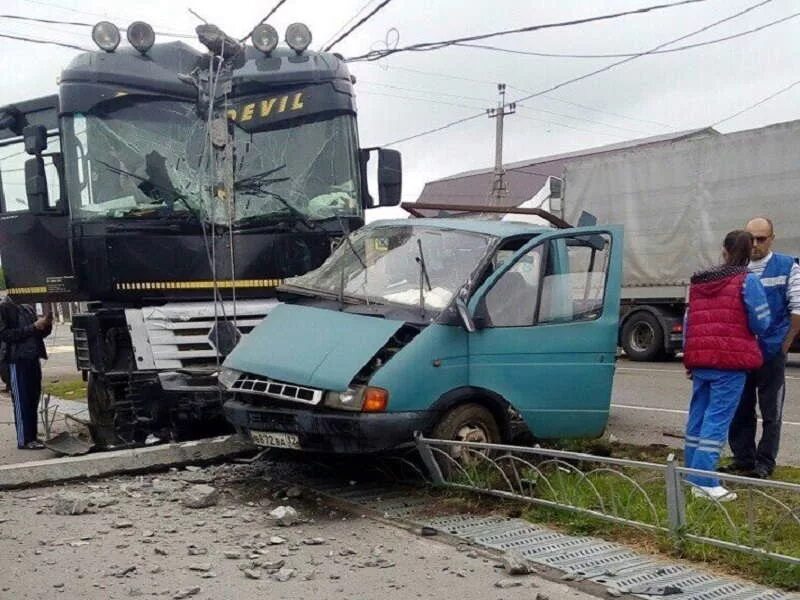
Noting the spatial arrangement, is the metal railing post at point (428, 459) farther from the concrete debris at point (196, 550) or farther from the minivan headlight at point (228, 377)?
the concrete debris at point (196, 550)

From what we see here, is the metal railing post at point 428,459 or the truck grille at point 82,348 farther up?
the truck grille at point 82,348

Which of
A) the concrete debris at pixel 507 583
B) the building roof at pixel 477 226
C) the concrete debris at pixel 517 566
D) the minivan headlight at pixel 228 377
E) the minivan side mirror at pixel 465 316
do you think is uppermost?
the building roof at pixel 477 226

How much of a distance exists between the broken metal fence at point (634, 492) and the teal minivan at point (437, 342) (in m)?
0.24

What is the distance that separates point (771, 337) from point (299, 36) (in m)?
4.87

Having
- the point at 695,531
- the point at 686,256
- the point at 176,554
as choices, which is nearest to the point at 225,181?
the point at 176,554

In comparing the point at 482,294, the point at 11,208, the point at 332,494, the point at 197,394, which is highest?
the point at 11,208

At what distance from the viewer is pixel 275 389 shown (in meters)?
5.40

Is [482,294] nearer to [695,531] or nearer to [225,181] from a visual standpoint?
[695,531]

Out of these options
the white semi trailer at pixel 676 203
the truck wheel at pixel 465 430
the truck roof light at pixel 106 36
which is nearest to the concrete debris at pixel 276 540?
the truck wheel at pixel 465 430

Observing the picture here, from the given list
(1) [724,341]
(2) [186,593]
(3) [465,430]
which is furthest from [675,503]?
(2) [186,593]

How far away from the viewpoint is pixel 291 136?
25.1 ft

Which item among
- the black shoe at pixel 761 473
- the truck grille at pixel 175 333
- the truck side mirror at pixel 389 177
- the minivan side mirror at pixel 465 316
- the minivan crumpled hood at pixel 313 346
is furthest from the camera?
the truck side mirror at pixel 389 177

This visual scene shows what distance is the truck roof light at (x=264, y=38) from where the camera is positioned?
7.73m

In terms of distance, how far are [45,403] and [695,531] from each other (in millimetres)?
6399
